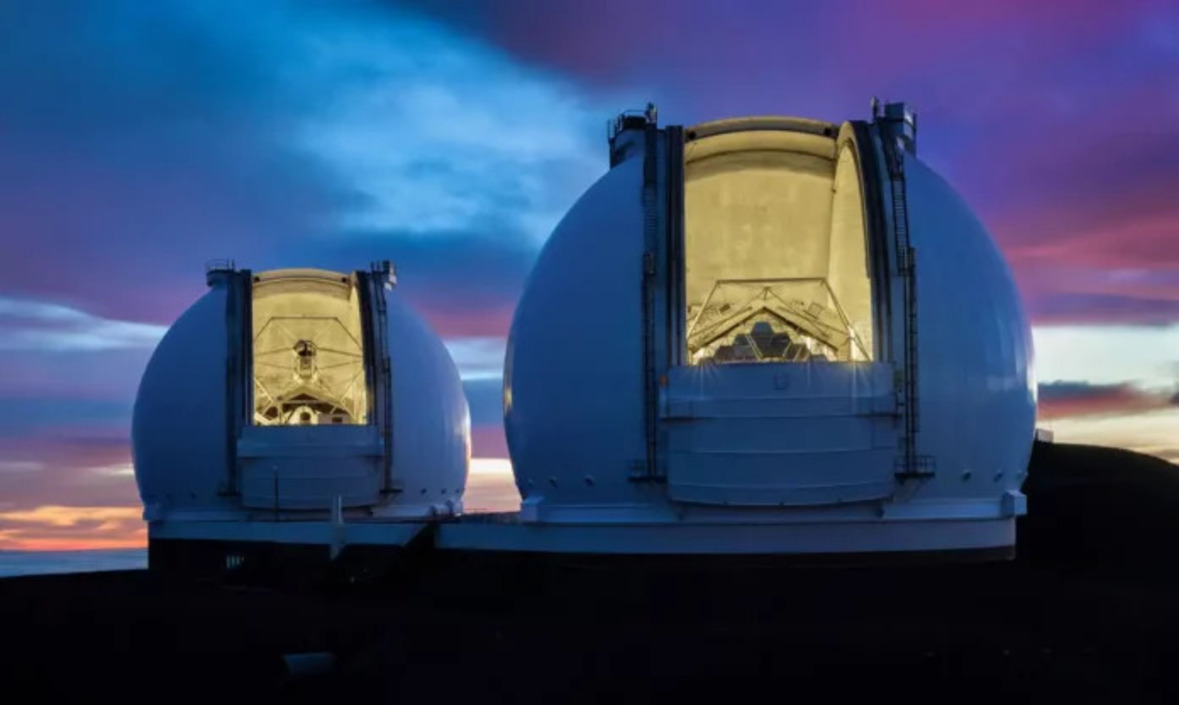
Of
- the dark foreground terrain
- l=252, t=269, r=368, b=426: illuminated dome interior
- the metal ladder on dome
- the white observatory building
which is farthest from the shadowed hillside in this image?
l=252, t=269, r=368, b=426: illuminated dome interior

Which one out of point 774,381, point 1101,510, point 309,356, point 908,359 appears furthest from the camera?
point 309,356

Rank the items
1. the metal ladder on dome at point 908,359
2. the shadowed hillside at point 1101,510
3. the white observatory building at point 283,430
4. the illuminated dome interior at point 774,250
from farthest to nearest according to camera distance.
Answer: the white observatory building at point 283,430, the shadowed hillside at point 1101,510, the illuminated dome interior at point 774,250, the metal ladder on dome at point 908,359

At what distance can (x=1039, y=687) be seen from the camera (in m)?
17.7

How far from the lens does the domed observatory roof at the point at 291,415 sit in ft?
132

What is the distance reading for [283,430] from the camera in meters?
40.0

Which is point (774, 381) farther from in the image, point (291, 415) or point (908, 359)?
point (291, 415)

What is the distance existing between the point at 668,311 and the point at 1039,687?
33.3 feet

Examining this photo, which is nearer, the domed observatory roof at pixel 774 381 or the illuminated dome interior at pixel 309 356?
the domed observatory roof at pixel 774 381

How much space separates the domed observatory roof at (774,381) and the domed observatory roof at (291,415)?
44.3ft

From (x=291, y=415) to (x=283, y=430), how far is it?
6719 millimetres

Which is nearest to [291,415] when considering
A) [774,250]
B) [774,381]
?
[774,250]

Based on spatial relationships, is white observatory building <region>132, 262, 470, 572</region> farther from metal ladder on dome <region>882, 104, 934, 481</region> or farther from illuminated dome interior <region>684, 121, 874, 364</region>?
metal ladder on dome <region>882, 104, 934, 481</region>

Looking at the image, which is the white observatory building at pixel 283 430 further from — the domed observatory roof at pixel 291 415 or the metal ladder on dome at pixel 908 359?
the metal ladder on dome at pixel 908 359

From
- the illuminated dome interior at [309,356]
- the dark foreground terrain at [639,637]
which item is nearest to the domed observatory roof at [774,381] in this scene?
the dark foreground terrain at [639,637]
